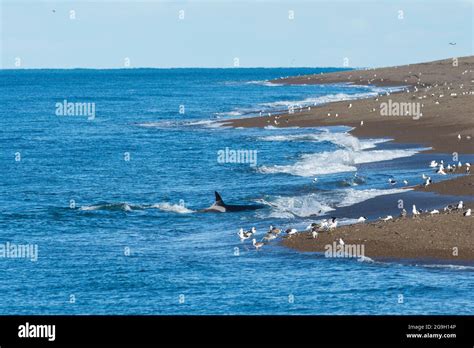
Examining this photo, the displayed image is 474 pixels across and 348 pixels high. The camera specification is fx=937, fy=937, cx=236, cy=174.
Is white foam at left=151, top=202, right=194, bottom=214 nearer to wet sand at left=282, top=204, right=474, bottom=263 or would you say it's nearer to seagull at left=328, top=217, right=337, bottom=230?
seagull at left=328, top=217, right=337, bottom=230

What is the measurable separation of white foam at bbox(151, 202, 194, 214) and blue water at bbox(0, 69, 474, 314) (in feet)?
0.37

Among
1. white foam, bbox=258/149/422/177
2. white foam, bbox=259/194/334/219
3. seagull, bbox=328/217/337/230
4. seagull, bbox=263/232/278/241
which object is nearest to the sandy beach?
seagull, bbox=328/217/337/230

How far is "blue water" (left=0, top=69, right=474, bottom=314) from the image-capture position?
81.7 feet

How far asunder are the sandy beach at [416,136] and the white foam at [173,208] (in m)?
9.65

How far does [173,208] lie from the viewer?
41844 mm

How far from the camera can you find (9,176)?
58.2m

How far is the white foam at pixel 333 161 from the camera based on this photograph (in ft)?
174

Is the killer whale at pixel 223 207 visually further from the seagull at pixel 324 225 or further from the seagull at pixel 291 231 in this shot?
the seagull at pixel 324 225

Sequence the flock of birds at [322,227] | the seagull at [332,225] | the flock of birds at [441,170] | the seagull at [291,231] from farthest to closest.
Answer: the flock of birds at [441,170] < the seagull at [291,231] < the seagull at [332,225] < the flock of birds at [322,227]

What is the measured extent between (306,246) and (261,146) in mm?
39879

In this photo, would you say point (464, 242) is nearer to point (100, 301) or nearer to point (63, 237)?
point (100, 301)

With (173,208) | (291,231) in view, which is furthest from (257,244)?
(173,208)

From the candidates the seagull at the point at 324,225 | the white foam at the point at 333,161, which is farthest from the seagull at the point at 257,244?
the white foam at the point at 333,161
